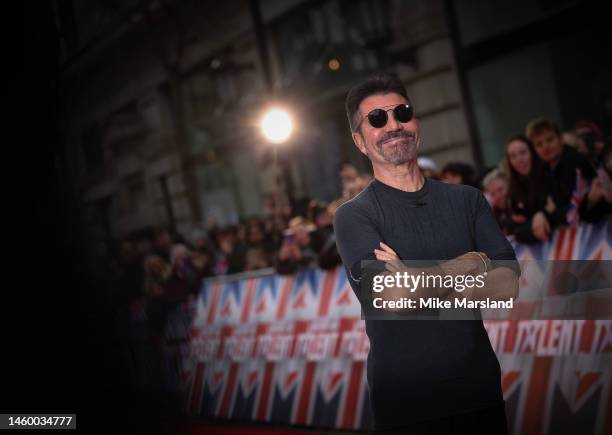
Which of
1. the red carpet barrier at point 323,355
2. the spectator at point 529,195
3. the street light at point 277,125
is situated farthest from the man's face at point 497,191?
the street light at point 277,125

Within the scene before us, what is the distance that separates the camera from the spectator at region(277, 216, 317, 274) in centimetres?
650

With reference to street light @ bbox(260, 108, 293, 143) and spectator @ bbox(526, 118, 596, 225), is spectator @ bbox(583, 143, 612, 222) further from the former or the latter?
street light @ bbox(260, 108, 293, 143)

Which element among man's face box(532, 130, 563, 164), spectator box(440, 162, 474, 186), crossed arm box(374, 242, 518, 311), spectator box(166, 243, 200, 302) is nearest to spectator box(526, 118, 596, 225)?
man's face box(532, 130, 563, 164)

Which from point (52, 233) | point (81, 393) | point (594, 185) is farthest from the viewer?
point (594, 185)

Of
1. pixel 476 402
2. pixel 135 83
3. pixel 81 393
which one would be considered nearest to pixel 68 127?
pixel 81 393

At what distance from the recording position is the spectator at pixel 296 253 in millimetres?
6500

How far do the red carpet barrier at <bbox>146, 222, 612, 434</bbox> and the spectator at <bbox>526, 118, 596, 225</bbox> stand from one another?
175 millimetres

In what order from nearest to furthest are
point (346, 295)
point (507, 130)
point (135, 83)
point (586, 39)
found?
1. point (346, 295)
2. point (586, 39)
3. point (507, 130)
4. point (135, 83)

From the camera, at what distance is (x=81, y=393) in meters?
3.23

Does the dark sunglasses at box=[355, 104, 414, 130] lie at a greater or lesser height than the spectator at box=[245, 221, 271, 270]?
greater

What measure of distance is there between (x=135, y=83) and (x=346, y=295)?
12057 millimetres

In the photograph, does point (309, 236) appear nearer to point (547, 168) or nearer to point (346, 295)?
point (346, 295)

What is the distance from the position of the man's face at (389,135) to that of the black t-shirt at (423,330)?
128 mm

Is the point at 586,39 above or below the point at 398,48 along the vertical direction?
below
